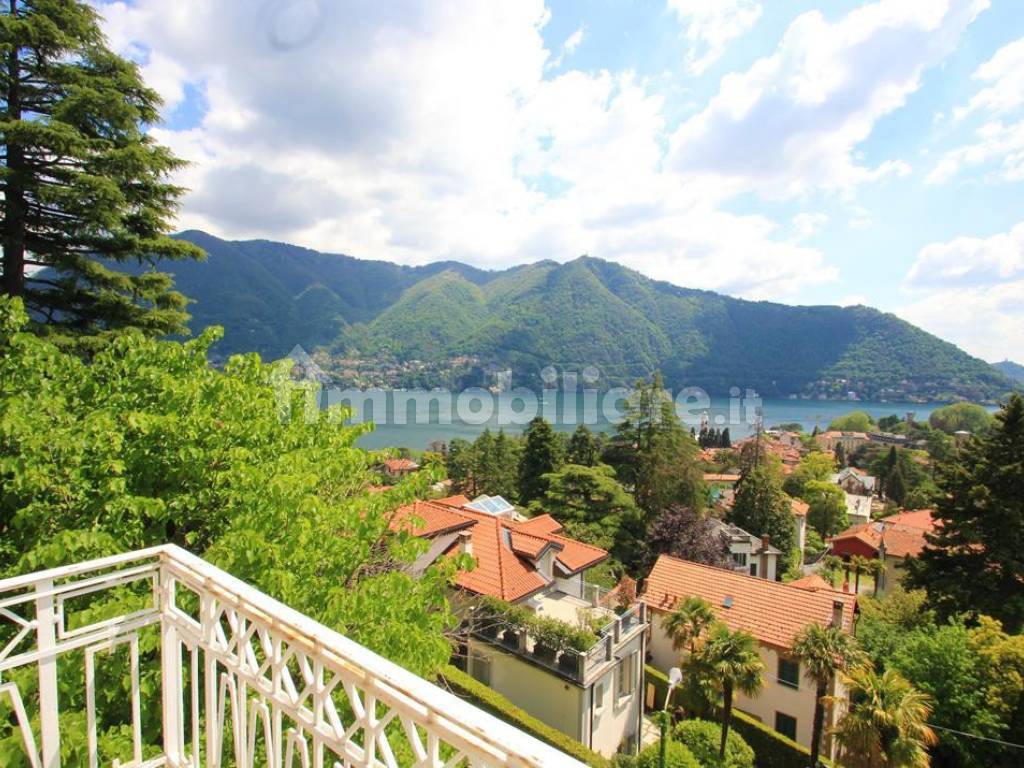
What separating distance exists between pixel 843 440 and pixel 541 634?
308 feet

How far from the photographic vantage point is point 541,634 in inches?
441

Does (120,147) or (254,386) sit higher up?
(120,147)

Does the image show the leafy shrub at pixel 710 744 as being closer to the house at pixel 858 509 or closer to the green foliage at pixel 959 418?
the house at pixel 858 509

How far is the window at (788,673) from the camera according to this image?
1459 centimetres

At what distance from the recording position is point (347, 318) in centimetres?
16862

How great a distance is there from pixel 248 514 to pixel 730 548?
87.1 ft

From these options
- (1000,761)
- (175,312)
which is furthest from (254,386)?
(1000,761)

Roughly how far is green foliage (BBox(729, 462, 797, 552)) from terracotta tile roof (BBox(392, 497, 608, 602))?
59.4 ft

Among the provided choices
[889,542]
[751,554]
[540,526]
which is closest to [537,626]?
[540,526]

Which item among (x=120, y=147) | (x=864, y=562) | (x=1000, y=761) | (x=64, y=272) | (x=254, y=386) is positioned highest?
(x=120, y=147)

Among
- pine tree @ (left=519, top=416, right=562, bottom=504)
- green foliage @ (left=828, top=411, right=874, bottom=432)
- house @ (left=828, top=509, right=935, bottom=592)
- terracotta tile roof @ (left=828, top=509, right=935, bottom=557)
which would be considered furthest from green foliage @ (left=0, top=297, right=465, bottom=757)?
green foliage @ (left=828, top=411, right=874, bottom=432)

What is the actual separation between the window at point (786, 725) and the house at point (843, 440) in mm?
75708

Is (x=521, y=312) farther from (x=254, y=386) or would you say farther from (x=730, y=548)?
(x=254, y=386)

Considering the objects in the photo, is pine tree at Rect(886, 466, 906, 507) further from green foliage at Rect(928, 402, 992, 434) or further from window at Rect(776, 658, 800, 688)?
green foliage at Rect(928, 402, 992, 434)
